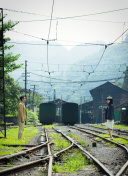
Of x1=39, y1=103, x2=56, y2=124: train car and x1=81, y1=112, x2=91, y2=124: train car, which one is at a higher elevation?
x1=39, y1=103, x2=56, y2=124: train car

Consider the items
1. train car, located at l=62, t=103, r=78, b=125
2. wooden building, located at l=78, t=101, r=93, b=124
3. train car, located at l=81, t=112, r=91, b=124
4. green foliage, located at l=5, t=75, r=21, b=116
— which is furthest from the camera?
wooden building, located at l=78, t=101, r=93, b=124

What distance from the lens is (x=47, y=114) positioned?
30.7 m

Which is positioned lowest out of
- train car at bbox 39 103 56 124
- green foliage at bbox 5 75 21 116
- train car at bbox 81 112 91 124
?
train car at bbox 81 112 91 124

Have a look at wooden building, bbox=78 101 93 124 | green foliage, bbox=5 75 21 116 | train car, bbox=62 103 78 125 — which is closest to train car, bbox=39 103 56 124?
train car, bbox=62 103 78 125

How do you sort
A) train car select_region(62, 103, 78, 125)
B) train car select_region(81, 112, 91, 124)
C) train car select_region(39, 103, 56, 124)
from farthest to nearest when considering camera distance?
train car select_region(81, 112, 91, 124) < train car select_region(39, 103, 56, 124) < train car select_region(62, 103, 78, 125)

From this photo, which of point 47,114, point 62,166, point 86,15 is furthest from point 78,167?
point 47,114

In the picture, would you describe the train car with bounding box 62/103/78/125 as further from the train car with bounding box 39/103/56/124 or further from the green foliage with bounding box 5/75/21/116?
the green foliage with bounding box 5/75/21/116

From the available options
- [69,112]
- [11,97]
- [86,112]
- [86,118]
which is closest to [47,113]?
[69,112]

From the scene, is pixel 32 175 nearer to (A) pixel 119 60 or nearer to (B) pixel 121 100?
(B) pixel 121 100

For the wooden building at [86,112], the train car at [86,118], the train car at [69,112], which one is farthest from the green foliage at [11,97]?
the train car at [86,118]

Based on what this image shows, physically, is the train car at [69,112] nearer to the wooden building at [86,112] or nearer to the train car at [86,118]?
the wooden building at [86,112]

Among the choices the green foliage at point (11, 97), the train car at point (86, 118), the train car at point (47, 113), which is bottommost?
the train car at point (86, 118)

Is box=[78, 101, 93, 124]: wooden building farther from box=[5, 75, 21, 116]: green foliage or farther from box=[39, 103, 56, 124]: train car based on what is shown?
box=[39, 103, 56, 124]: train car

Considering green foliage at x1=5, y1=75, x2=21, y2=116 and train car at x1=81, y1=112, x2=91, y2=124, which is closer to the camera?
green foliage at x1=5, y1=75, x2=21, y2=116
